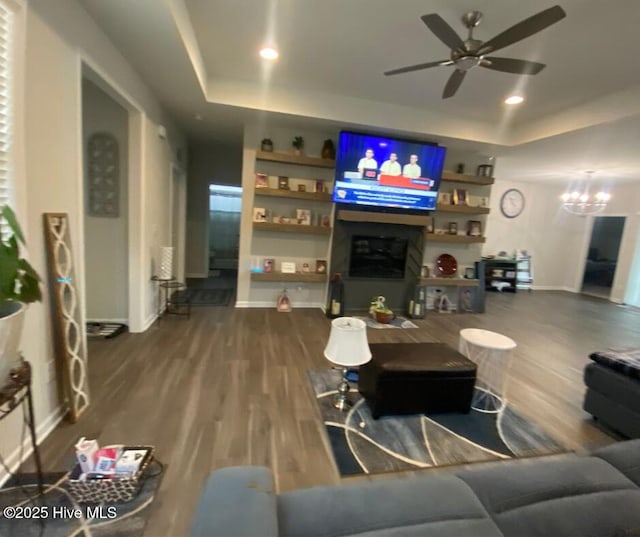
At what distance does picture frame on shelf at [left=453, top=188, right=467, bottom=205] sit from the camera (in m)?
5.33

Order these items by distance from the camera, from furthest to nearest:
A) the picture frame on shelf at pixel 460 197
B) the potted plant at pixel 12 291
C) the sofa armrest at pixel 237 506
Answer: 1. the picture frame on shelf at pixel 460 197
2. the potted plant at pixel 12 291
3. the sofa armrest at pixel 237 506

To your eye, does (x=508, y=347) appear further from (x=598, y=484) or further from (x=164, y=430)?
(x=164, y=430)

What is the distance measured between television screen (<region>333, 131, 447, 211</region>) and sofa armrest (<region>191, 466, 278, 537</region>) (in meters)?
3.86

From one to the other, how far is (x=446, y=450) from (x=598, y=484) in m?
0.94

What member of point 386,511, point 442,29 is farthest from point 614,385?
point 442,29

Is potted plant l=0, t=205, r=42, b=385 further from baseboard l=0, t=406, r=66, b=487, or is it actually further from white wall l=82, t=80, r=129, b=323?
white wall l=82, t=80, r=129, b=323

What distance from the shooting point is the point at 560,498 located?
1.24 metres

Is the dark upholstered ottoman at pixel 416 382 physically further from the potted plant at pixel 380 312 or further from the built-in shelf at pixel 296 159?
the built-in shelf at pixel 296 159

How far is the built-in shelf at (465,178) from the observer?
17.1ft

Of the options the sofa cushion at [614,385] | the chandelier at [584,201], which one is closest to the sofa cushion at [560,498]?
the sofa cushion at [614,385]

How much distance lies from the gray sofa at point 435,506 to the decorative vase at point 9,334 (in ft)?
3.12

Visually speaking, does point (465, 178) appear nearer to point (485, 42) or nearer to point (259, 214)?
point (485, 42)

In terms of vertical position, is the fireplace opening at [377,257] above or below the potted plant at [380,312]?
above

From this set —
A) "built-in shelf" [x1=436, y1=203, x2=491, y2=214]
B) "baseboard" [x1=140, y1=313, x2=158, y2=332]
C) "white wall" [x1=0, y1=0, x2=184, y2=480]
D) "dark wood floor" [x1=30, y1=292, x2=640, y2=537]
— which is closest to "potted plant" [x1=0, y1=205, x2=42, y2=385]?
"white wall" [x1=0, y1=0, x2=184, y2=480]
